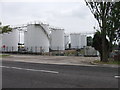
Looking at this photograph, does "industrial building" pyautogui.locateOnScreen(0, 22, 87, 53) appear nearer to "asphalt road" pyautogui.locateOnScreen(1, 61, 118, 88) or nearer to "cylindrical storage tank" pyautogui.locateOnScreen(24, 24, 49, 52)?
"cylindrical storage tank" pyautogui.locateOnScreen(24, 24, 49, 52)

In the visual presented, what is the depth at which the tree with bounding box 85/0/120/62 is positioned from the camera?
20.4 meters

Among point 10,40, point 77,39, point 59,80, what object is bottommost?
point 59,80

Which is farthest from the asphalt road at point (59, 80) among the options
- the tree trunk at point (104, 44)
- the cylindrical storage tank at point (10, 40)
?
the cylindrical storage tank at point (10, 40)

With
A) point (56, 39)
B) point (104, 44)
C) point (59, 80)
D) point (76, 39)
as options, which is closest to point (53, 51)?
point (56, 39)

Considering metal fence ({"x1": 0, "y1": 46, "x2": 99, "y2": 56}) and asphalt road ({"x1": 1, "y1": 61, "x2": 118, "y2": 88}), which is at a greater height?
metal fence ({"x1": 0, "y1": 46, "x2": 99, "y2": 56})

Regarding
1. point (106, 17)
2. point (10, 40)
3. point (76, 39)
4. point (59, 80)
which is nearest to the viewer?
point (59, 80)

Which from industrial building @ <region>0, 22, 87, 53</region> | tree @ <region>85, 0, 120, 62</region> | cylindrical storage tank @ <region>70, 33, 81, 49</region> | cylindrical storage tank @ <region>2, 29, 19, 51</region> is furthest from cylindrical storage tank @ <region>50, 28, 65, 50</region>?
tree @ <region>85, 0, 120, 62</region>

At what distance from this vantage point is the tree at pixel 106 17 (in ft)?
67.0

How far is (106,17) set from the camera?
20828 mm

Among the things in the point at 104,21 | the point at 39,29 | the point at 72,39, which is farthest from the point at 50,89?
the point at 72,39

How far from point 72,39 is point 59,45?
54.4 feet

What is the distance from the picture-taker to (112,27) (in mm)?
21219

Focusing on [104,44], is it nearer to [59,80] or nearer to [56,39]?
[59,80]

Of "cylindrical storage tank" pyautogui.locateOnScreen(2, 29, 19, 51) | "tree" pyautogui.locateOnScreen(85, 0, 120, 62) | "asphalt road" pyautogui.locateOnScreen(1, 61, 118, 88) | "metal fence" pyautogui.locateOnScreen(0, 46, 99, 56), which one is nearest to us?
"asphalt road" pyautogui.locateOnScreen(1, 61, 118, 88)
